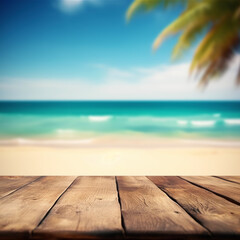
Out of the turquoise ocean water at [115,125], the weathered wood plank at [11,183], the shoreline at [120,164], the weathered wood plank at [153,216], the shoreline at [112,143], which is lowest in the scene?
the shoreline at [120,164]

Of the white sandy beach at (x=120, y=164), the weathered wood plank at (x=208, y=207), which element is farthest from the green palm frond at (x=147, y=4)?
the weathered wood plank at (x=208, y=207)

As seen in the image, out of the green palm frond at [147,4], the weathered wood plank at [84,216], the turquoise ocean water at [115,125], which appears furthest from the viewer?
the turquoise ocean water at [115,125]

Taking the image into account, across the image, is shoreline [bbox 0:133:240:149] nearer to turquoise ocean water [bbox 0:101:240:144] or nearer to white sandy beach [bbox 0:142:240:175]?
turquoise ocean water [bbox 0:101:240:144]

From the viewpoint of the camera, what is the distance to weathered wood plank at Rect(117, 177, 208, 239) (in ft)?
1.49

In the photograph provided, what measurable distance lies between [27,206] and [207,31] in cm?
392

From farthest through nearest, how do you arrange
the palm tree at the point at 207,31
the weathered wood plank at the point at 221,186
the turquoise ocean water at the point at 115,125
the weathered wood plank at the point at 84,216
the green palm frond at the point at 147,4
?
1. the turquoise ocean water at the point at 115,125
2. the green palm frond at the point at 147,4
3. the palm tree at the point at 207,31
4. the weathered wood plank at the point at 221,186
5. the weathered wood plank at the point at 84,216

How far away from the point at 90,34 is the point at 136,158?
16.6 meters

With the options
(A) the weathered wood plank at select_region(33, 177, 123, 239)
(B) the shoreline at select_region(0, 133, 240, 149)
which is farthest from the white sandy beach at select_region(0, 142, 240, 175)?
(A) the weathered wood plank at select_region(33, 177, 123, 239)

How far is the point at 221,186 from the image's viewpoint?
2.79ft

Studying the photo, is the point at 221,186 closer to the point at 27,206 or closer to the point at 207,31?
the point at 27,206

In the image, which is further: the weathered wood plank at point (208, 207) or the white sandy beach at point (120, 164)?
the white sandy beach at point (120, 164)

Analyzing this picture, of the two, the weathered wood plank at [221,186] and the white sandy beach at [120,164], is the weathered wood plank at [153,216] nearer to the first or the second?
the weathered wood plank at [221,186]

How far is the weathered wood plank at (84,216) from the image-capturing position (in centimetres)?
45

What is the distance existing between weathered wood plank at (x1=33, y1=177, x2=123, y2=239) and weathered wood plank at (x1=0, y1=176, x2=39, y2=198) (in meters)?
0.20
